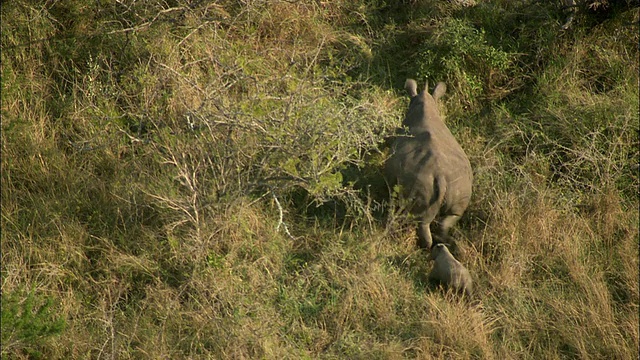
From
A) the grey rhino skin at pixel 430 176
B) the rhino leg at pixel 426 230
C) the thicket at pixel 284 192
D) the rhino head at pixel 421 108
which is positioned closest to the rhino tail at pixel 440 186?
the grey rhino skin at pixel 430 176

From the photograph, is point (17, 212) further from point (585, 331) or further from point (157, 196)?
point (585, 331)

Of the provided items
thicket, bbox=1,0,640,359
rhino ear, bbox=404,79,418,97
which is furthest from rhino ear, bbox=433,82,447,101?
thicket, bbox=1,0,640,359

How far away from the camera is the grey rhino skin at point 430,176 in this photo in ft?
17.4

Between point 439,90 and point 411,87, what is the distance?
0.76 ft

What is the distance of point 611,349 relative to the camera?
451 cm

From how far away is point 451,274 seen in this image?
16.1ft

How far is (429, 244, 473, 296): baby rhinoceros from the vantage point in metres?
4.90

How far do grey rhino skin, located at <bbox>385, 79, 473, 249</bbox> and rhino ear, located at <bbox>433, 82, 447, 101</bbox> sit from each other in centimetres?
67

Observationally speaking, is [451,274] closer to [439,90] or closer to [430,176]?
[430,176]

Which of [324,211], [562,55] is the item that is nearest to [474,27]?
[562,55]

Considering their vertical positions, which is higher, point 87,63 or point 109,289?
point 87,63

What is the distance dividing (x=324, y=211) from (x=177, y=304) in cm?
138

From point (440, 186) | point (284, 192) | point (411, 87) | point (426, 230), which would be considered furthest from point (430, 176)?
point (411, 87)

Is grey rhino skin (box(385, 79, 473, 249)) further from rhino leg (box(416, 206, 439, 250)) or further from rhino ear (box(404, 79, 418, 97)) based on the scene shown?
rhino ear (box(404, 79, 418, 97))
